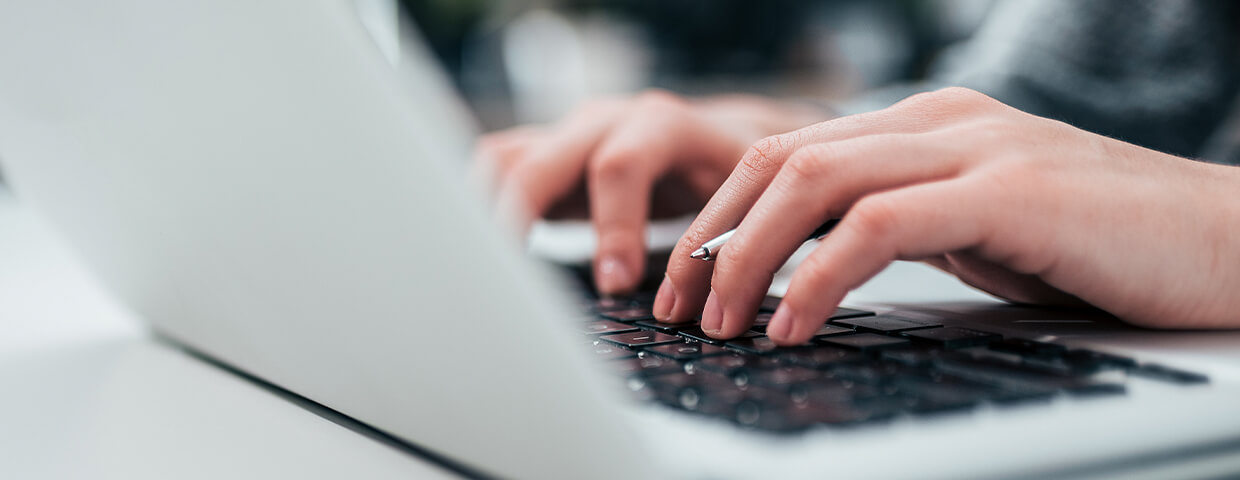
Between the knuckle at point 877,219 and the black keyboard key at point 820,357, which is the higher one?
the knuckle at point 877,219

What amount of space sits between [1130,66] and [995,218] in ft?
2.47

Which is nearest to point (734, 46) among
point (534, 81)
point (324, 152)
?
point (534, 81)

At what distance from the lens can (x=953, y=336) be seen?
32 centimetres

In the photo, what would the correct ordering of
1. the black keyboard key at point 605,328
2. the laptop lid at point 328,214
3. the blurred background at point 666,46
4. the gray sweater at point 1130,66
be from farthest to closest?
the blurred background at point 666,46
the gray sweater at point 1130,66
the black keyboard key at point 605,328
the laptop lid at point 328,214

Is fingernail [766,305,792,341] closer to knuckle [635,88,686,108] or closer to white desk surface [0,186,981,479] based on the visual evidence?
white desk surface [0,186,981,479]

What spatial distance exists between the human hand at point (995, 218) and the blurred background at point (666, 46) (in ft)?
6.76

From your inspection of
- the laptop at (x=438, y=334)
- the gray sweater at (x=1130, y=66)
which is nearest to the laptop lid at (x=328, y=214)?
the laptop at (x=438, y=334)

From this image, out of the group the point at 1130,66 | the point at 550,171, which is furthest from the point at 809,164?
the point at 1130,66

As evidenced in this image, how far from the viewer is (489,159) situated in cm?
79

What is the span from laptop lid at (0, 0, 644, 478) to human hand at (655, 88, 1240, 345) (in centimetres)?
15

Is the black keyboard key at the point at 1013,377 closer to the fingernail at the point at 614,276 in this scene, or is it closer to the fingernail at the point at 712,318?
the fingernail at the point at 712,318

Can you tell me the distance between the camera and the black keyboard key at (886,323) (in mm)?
349

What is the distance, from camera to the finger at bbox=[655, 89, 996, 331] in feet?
1.23

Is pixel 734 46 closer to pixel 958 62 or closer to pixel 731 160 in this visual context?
pixel 958 62
